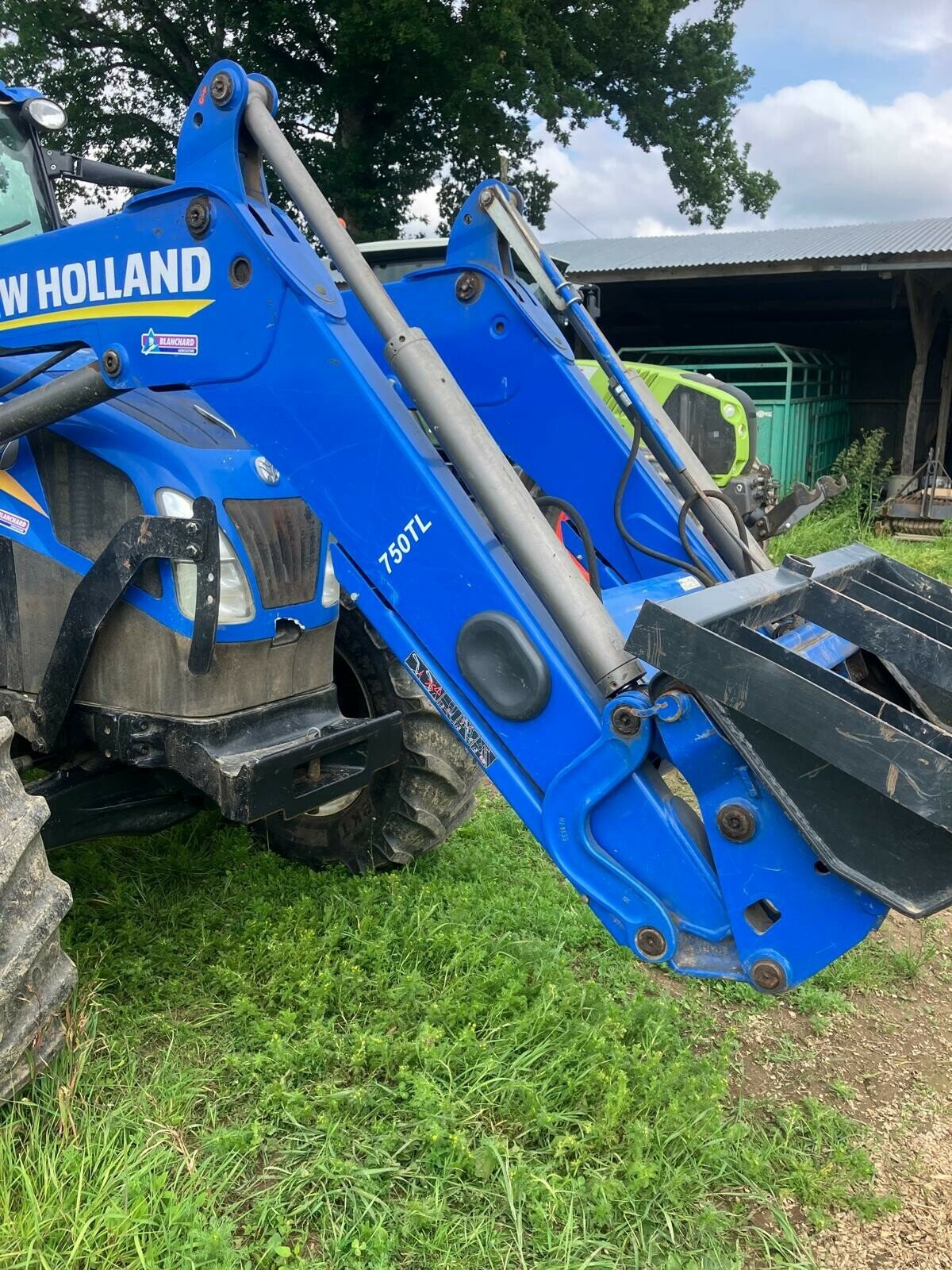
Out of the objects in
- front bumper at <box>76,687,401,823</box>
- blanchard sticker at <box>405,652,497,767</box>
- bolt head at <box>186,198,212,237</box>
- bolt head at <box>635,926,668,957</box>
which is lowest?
bolt head at <box>635,926,668,957</box>

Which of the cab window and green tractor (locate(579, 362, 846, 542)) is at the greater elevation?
the cab window

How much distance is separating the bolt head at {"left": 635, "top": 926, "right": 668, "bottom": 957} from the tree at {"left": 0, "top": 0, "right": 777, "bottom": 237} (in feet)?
51.9

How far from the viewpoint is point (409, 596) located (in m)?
2.09

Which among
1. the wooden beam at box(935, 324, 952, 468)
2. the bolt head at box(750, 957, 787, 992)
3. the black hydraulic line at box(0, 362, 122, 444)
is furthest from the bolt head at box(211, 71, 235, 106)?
the wooden beam at box(935, 324, 952, 468)

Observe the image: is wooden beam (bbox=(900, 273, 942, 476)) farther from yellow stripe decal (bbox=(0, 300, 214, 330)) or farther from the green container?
yellow stripe decal (bbox=(0, 300, 214, 330))

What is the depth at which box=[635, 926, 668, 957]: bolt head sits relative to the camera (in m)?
1.97

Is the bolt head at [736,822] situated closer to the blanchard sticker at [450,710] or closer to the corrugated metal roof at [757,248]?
the blanchard sticker at [450,710]

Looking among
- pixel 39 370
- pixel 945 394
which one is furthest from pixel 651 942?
pixel 945 394

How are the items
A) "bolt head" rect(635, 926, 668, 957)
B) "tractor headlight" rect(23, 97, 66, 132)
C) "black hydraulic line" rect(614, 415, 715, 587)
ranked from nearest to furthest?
"bolt head" rect(635, 926, 668, 957), "black hydraulic line" rect(614, 415, 715, 587), "tractor headlight" rect(23, 97, 66, 132)

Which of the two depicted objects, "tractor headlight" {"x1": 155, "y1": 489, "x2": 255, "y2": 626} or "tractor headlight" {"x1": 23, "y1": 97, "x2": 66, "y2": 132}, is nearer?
"tractor headlight" {"x1": 155, "y1": 489, "x2": 255, "y2": 626}

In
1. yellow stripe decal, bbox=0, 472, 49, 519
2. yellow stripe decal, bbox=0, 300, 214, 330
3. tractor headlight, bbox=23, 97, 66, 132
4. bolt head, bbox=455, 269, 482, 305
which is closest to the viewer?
yellow stripe decal, bbox=0, 300, 214, 330

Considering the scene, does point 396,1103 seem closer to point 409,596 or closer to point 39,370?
point 409,596

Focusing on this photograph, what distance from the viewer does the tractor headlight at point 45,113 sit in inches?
138

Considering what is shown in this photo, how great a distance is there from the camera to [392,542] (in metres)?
2.09
